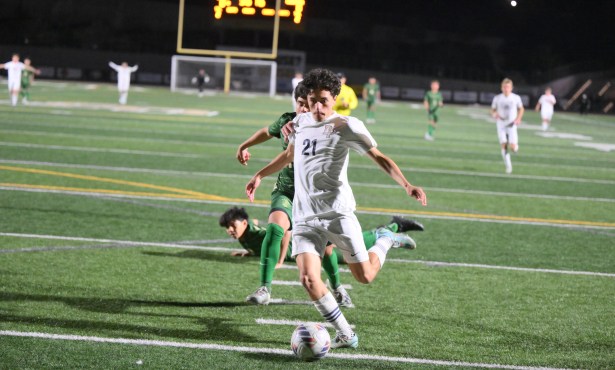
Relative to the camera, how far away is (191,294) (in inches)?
291

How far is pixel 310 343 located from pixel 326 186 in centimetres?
105

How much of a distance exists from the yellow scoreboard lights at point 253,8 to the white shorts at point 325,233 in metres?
20.0

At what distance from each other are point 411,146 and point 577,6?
159ft

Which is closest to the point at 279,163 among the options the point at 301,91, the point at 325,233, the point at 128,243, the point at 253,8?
the point at 301,91

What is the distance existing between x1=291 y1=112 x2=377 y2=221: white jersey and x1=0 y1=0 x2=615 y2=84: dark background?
206ft

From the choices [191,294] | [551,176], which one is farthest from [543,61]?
[191,294]

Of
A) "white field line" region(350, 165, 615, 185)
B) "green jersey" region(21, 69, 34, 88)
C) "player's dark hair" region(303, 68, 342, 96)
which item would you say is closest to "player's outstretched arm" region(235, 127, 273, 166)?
"player's dark hair" region(303, 68, 342, 96)

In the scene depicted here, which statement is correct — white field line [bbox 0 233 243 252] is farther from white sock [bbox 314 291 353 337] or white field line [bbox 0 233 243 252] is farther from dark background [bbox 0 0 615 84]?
dark background [bbox 0 0 615 84]

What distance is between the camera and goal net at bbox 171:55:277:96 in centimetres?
5744

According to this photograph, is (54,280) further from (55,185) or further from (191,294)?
(55,185)

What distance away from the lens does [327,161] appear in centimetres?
594

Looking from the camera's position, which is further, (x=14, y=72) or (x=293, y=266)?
(x=14, y=72)

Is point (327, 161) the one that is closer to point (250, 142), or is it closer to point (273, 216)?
point (250, 142)

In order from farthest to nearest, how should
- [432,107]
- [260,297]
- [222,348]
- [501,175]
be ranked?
[432,107]
[501,175]
[260,297]
[222,348]
